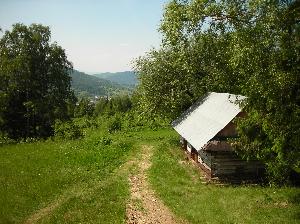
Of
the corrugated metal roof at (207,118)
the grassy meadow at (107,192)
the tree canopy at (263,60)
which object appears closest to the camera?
the tree canopy at (263,60)

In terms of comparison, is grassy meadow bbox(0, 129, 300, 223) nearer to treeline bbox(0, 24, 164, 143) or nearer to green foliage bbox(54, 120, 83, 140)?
green foliage bbox(54, 120, 83, 140)

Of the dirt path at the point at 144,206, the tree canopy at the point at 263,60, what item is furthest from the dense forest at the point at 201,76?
the dirt path at the point at 144,206

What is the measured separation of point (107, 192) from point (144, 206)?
319 cm

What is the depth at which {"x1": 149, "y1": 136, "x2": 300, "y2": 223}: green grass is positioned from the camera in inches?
754

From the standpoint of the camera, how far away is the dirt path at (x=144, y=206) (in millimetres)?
19420

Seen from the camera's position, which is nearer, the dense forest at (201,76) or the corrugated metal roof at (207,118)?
the dense forest at (201,76)

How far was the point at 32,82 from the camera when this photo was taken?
51.1 meters

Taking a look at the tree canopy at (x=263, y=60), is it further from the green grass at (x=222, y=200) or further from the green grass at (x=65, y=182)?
→ the green grass at (x=65, y=182)

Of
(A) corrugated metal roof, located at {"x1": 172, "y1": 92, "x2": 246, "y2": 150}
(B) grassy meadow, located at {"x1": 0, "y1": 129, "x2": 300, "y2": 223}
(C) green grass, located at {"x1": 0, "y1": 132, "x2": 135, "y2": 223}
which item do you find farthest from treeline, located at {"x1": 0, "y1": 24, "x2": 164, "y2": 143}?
(A) corrugated metal roof, located at {"x1": 172, "y1": 92, "x2": 246, "y2": 150}

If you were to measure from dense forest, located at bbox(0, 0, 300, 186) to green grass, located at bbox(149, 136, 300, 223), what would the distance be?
1.38 m

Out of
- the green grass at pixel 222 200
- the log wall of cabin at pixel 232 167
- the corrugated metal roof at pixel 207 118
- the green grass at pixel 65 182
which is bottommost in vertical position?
the green grass at pixel 65 182

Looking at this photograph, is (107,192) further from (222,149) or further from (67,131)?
(67,131)

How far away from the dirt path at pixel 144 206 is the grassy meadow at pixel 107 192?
0.43 meters

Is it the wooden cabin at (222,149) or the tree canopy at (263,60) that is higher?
the tree canopy at (263,60)
